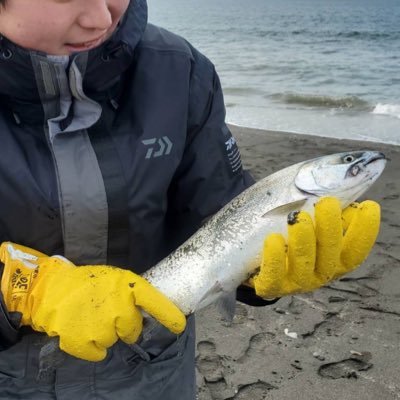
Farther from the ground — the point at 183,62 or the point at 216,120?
the point at 183,62

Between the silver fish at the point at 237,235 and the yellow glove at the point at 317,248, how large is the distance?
13 centimetres

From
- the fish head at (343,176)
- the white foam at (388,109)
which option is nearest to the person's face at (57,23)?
the fish head at (343,176)

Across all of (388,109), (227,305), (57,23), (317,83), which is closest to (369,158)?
(227,305)

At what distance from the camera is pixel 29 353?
2.02m

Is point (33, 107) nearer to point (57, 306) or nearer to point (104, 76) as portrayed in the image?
point (104, 76)

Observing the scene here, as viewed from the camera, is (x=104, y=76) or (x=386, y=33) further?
(x=386, y=33)

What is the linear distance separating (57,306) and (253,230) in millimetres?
730

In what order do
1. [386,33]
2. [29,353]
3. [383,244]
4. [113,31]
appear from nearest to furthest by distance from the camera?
1. [113,31]
2. [29,353]
3. [383,244]
4. [386,33]

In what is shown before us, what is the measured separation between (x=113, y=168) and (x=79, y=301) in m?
0.43

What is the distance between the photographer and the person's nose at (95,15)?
160 cm

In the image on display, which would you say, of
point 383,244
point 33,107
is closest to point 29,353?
point 33,107

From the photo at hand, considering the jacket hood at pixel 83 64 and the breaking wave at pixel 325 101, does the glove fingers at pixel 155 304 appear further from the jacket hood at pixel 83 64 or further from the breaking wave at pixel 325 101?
the breaking wave at pixel 325 101

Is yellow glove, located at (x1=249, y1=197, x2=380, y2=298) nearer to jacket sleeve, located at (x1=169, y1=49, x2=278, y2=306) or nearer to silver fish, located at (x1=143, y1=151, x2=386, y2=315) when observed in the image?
silver fish, located at (x1=143, y1=151, x2=386, y2=315)

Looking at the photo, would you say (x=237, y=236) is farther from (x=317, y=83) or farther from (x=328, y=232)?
(x=317, y=83)
